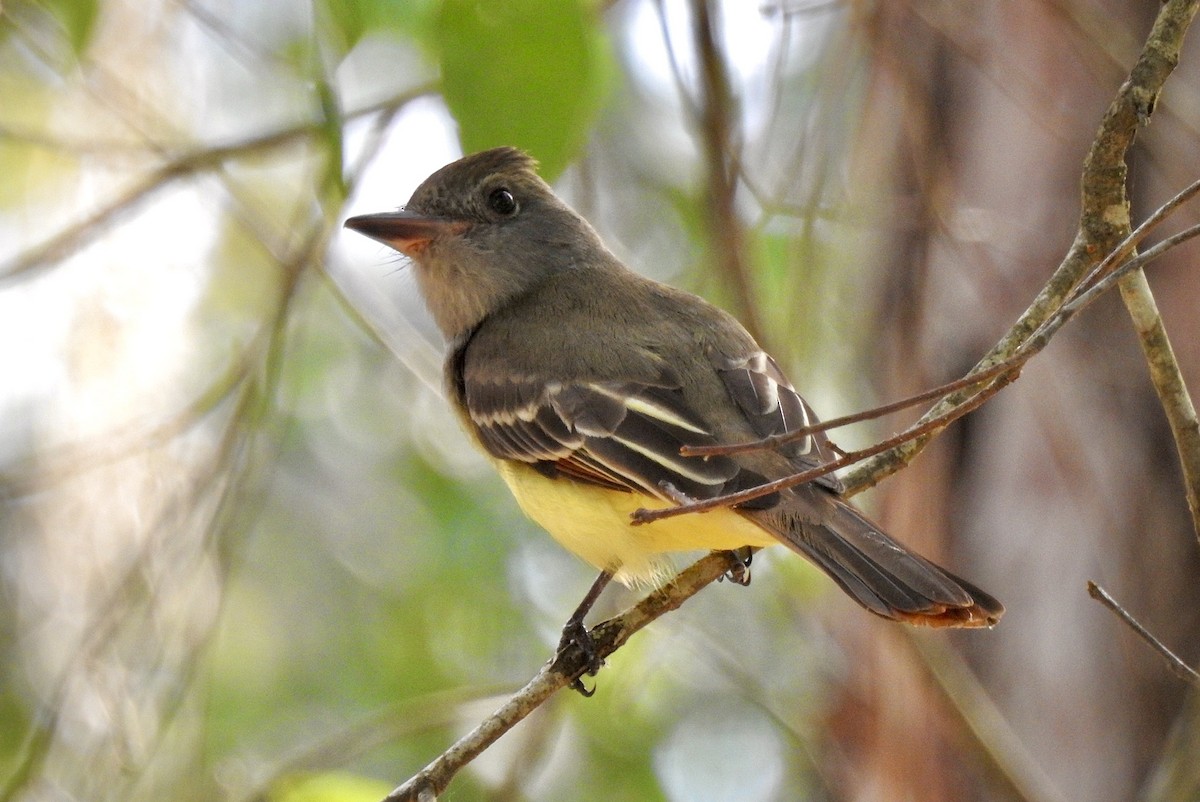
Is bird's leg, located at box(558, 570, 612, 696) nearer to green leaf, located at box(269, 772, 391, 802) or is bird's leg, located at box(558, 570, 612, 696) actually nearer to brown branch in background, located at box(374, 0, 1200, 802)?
brown branch in background, located at box(374, 0, 1200, 802)

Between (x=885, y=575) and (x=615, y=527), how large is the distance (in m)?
0.77

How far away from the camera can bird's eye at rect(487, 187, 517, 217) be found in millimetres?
3906

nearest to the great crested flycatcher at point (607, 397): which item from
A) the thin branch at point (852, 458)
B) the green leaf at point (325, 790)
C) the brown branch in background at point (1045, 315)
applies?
the brown branch in background at point (1045, 315)

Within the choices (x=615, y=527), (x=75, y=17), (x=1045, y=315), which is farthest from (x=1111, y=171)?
(x=75, y=17)

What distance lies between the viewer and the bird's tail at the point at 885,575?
2379 mm

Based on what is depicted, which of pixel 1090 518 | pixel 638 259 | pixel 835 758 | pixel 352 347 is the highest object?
pixel 352 347

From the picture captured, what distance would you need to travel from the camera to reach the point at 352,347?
665cm

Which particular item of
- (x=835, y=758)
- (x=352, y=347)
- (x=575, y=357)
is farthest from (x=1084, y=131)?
(x=352, y=347)

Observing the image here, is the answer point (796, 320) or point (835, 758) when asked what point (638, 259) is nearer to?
point (796, 320)

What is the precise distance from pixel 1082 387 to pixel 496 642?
7.37ft

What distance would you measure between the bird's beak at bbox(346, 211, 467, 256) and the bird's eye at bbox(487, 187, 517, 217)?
0.33ft

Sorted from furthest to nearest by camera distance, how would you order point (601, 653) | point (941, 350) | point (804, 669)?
point (804, 669), point (941, 350), point (601, 653)

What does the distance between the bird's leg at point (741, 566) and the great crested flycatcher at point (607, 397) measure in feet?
0.22

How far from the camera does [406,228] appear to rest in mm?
3732
